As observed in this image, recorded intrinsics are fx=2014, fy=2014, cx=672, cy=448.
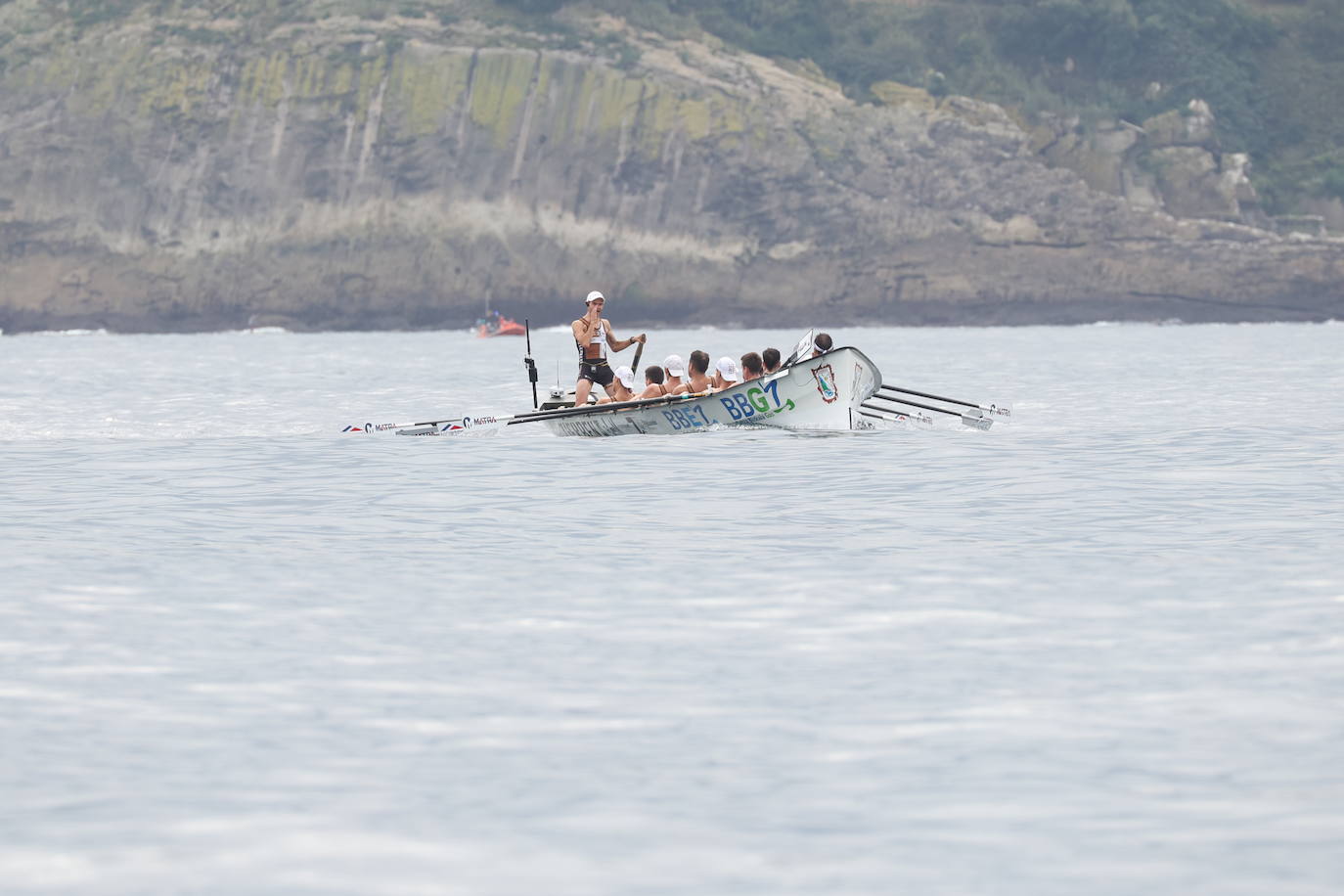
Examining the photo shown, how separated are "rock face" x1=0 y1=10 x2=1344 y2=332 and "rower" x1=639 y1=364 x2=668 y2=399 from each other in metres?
71.6

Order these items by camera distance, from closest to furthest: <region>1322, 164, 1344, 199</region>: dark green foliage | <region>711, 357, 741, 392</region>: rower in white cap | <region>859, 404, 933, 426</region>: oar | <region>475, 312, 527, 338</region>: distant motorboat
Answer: <region>711, 357, 741, 392</region>: rower in white cap → <region>859, 404, 933, 426</region>: oar → <region>475, 312, 527, 338</region>: distant motorboat → <region>1322, 164, 1344, 199</region>: dark green foliage

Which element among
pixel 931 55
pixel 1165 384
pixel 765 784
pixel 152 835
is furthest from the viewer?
pixel 931 55

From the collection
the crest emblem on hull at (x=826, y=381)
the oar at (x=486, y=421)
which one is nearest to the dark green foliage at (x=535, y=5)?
the oar at (x=486, y=421)

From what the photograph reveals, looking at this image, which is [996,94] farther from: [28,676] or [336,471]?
[28,676]

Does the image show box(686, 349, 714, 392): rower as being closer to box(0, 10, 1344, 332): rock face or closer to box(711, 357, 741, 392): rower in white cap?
box(711, 357, 741, 392): rower in white cap

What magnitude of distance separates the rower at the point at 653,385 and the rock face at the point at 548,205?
7161 centimetres

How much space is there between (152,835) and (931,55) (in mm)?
104726

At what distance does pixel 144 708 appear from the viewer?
1052 centimetres

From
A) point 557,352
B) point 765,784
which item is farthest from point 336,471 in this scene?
point 557,352

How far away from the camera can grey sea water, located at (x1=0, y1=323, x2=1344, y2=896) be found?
798 centimetres

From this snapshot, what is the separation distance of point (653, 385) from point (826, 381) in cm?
258

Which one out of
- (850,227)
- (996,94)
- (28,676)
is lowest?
(28,676)

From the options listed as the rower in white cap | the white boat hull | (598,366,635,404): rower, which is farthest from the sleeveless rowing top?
the rower in white cap

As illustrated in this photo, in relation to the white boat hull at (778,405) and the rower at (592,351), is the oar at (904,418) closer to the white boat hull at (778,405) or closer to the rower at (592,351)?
the white boat hull at (778,405)
